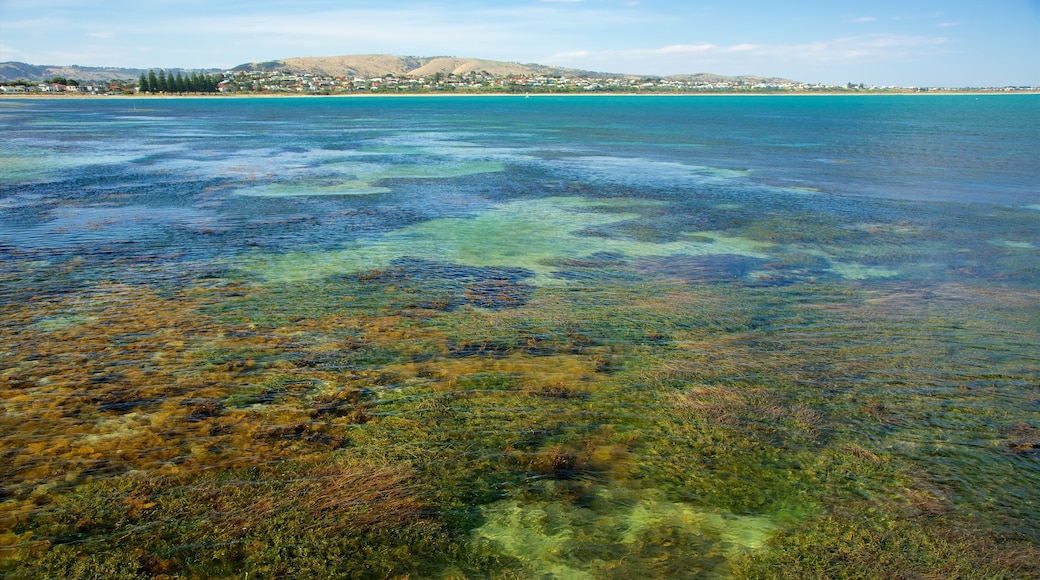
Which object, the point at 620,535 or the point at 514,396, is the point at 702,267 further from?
the point at 620,535

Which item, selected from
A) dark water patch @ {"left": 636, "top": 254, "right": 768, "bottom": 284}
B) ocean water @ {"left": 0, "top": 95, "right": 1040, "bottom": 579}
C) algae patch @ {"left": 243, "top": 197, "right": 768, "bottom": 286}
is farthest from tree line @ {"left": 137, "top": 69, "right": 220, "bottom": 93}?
dark water patch @ {"left": 636, "top": 254, "right": 768, "bottom": 284}

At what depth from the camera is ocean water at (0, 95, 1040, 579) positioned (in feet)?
21.2

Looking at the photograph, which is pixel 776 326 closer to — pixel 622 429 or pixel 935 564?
pixel 622 429

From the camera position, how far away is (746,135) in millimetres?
65312

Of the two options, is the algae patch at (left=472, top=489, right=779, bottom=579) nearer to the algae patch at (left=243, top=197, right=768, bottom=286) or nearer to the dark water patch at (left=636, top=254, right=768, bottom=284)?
the algae patch at (left=243, top=197, right=768, bottom=286)

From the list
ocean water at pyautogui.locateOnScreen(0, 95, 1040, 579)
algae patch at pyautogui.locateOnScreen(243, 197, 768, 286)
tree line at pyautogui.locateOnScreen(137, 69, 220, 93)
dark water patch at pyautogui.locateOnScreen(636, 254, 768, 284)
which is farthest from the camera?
tree line at pyautogui.locateOnScreen(137, 69, 220, 93)

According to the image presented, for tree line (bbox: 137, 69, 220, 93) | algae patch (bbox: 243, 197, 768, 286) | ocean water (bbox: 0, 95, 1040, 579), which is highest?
tree line (bbox: 137, 69, 220, 93)

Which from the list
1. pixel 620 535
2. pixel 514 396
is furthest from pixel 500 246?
pixel 620 535

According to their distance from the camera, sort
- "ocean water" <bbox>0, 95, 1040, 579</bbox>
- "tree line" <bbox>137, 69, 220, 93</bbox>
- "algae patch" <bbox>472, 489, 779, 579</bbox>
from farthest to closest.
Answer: "tree line" <bbox>137, 69, 220, 93</bbox> < "ocean water" <bbox>0, 95, 1040, 579</bbox> < "algae patch" <bbox>472, 489, 779, 579</bbox>

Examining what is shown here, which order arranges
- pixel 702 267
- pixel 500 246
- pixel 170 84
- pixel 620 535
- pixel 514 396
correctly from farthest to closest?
1. pixel 170 84
2. pixel 500 246
3. pixel 702 267
4. pixel 514 396
5. pixel 620 535

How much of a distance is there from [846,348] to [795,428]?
3567 mm

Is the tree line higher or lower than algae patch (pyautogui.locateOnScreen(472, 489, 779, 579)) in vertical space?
higher

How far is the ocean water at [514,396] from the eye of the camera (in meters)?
6.46

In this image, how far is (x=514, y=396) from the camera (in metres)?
9.53
